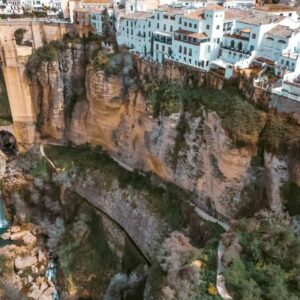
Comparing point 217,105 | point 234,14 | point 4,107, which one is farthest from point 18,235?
point 234,14

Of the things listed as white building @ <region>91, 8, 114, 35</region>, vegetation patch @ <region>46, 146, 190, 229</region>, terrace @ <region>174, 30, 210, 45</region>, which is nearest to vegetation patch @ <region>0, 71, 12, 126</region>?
vegetation patch @ <region>46, 146, 190, 229</region>

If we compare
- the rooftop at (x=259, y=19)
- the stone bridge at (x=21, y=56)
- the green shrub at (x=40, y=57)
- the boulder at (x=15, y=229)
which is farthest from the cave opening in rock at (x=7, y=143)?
the rooftop at (x=259, y=19)

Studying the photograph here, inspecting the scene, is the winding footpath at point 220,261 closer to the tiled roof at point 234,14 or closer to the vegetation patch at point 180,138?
the vegetation patch at point 180,138

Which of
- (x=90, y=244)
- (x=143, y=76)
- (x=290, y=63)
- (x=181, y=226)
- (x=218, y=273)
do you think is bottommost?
(x=90, y=244)

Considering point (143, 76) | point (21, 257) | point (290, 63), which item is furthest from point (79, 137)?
point (290, 63)

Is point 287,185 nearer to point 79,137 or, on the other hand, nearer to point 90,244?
point 90,244

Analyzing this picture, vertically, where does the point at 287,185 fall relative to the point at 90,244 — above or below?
above
